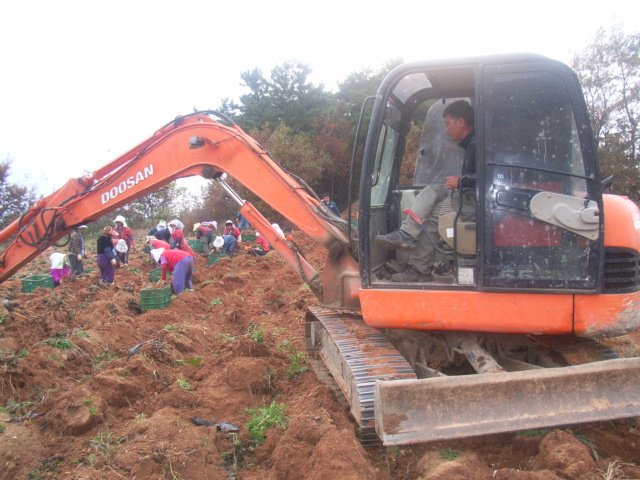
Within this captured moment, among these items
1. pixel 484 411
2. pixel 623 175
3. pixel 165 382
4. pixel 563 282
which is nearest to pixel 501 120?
pixel 563 282

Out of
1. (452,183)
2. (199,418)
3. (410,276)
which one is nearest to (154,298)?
(199,418)

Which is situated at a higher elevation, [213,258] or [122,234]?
[122,234]

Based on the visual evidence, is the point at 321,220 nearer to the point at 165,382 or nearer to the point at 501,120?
the point at 501,120

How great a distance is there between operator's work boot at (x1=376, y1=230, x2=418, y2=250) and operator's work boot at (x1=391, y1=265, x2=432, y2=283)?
201mm

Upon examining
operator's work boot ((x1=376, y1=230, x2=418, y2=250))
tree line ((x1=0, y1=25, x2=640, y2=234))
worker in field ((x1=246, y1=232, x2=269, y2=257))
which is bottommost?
worker in field ((x1=246, y1=232, x2=269, y2=257))

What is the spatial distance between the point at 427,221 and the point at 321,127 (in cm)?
2749

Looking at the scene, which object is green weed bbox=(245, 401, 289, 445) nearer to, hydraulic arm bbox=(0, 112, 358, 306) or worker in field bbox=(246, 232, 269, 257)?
hydraulic arm bbox=(0, 112, 358, 306)

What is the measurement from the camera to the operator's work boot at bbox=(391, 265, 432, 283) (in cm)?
391

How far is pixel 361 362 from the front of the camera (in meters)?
3.58

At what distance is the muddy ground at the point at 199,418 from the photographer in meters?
3.15

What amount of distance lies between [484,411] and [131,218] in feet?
92.2

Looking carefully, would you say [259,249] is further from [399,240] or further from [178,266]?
[399,240]

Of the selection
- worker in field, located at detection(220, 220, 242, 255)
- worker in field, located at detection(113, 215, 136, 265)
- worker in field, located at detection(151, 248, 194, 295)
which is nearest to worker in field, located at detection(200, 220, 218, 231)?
worker in field, located at detection(220, 220, 242, 255)

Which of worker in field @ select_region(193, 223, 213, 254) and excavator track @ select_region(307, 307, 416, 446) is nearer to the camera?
excavator track @ select_region(307, 307, 416, 446)
